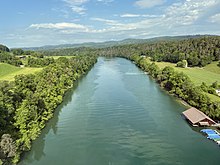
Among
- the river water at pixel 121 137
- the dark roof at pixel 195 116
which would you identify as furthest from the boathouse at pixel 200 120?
the river water at pixel 121 137

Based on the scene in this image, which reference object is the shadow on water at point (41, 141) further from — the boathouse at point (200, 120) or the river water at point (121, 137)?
the boathouse at point (200, 120)

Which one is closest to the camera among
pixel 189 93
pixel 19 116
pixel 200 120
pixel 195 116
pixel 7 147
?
pixel 7 147

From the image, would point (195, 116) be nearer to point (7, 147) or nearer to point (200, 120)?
point (200, 120)

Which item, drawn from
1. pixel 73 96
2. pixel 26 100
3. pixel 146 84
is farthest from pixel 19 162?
pixel 146 84

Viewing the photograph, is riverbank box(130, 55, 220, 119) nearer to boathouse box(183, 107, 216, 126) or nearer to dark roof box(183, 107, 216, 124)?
boathouse box(183, 107, 216, 126)

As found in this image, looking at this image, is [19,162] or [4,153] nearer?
[4,153]

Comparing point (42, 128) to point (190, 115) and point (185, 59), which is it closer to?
point (190, 115)

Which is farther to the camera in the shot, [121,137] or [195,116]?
[195,116]

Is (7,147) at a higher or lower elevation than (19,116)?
lower

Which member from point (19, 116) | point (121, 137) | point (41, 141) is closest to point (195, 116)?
point (121, 137)
